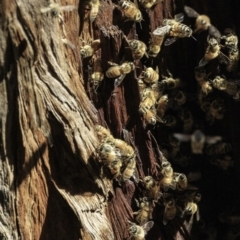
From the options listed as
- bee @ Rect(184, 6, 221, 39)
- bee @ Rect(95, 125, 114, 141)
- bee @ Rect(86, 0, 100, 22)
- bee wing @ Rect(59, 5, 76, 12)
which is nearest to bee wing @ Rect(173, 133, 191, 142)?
bee @ Rect(95, 125, 114, 141)

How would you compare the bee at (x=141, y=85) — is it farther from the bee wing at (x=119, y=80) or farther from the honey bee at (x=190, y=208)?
the honey bee at (x=190, y=208)

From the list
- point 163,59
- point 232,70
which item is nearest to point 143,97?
point 163,59

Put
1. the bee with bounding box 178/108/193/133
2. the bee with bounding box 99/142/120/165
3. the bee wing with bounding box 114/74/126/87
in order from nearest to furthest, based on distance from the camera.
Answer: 1. the bee with bounding box 99/142/120/165
2. the bee wing with bounding box 114/74/126/87
3. the bee with bounding box 178/108/193/133

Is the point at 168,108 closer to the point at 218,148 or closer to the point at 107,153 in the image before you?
the point at 218,148

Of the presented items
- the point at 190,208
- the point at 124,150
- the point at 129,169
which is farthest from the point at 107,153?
the point at 190,208

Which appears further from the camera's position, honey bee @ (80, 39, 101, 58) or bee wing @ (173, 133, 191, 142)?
bee wing @ (173, 133, 191, 142)

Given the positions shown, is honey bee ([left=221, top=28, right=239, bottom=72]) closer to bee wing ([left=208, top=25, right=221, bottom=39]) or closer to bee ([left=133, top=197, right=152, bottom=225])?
bee wing ([left=208, top=25, right=221, bottom=39])

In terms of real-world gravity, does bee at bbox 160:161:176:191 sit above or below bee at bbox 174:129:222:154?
below

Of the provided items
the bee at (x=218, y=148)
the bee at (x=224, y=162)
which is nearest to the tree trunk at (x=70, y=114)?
the bee at (x=218, y=148)
